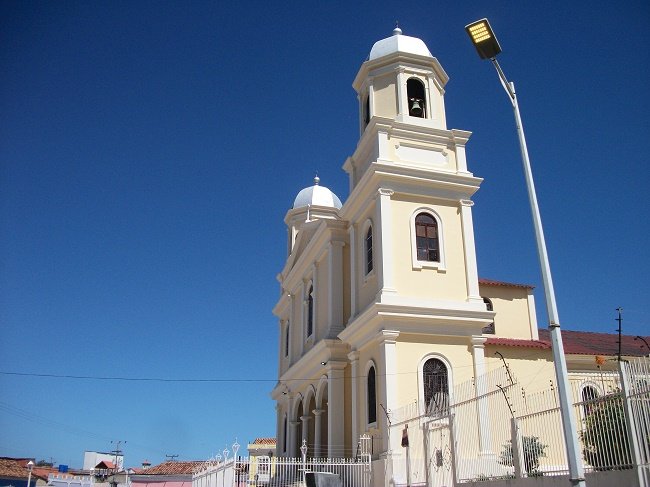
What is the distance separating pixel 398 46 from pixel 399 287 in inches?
370

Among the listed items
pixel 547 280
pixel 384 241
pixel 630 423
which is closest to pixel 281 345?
pixel 384 241

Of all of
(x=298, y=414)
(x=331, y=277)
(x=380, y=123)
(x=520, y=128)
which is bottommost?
(x=298, y=414)

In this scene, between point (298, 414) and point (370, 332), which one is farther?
point (298, 414)

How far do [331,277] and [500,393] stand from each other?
11.1 m

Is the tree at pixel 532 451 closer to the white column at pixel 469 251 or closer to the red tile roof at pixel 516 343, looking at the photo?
the white column at pixel 469 251

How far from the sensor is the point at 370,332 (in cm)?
1988

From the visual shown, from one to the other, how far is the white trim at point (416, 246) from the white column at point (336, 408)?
491 centimetres

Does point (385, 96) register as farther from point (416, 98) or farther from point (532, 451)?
point (532, 451)

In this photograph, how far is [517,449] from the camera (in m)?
11.9

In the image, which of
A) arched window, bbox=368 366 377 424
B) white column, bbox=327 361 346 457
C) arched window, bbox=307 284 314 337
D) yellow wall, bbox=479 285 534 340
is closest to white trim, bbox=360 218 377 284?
arched window, bbox=368 366 377 424

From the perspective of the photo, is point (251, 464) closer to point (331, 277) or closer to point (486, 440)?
point (486, 440)

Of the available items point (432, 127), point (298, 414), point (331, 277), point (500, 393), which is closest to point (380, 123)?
point (432, 127)

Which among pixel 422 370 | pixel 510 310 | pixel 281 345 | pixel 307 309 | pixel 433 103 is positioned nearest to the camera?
pixel 422 370

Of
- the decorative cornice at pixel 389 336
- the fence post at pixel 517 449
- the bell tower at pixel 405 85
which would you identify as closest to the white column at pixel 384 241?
the decorative cornice at pixel 389 336
